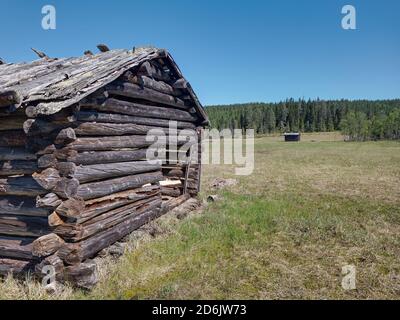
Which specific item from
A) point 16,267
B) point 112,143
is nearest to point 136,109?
point 112,143

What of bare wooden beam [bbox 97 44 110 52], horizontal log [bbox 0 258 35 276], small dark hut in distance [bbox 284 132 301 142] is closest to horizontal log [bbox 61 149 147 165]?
horizontal log [bbox 0 258 35 276]

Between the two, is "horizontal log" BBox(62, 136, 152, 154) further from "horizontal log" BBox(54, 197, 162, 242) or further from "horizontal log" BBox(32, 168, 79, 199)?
"horizontal log" BBox(54, 197, 162, 242)

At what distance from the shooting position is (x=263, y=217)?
32.1 feet

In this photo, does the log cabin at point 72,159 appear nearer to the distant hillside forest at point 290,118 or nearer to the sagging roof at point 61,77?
Answer: the sagging roof at point 61,77

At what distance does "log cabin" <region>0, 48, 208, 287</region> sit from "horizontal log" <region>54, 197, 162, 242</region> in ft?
0.07

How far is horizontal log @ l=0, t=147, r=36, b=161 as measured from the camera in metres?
5.75

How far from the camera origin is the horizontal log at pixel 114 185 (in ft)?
20.4

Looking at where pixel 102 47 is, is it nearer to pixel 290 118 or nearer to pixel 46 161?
pixel 46 161

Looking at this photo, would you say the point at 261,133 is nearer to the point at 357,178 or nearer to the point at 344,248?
the point at 357,178

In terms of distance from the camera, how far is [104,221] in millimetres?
6793

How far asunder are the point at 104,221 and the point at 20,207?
1651 millimetres

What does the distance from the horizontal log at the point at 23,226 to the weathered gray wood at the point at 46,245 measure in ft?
0.70

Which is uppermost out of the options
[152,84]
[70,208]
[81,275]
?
[152,84]
